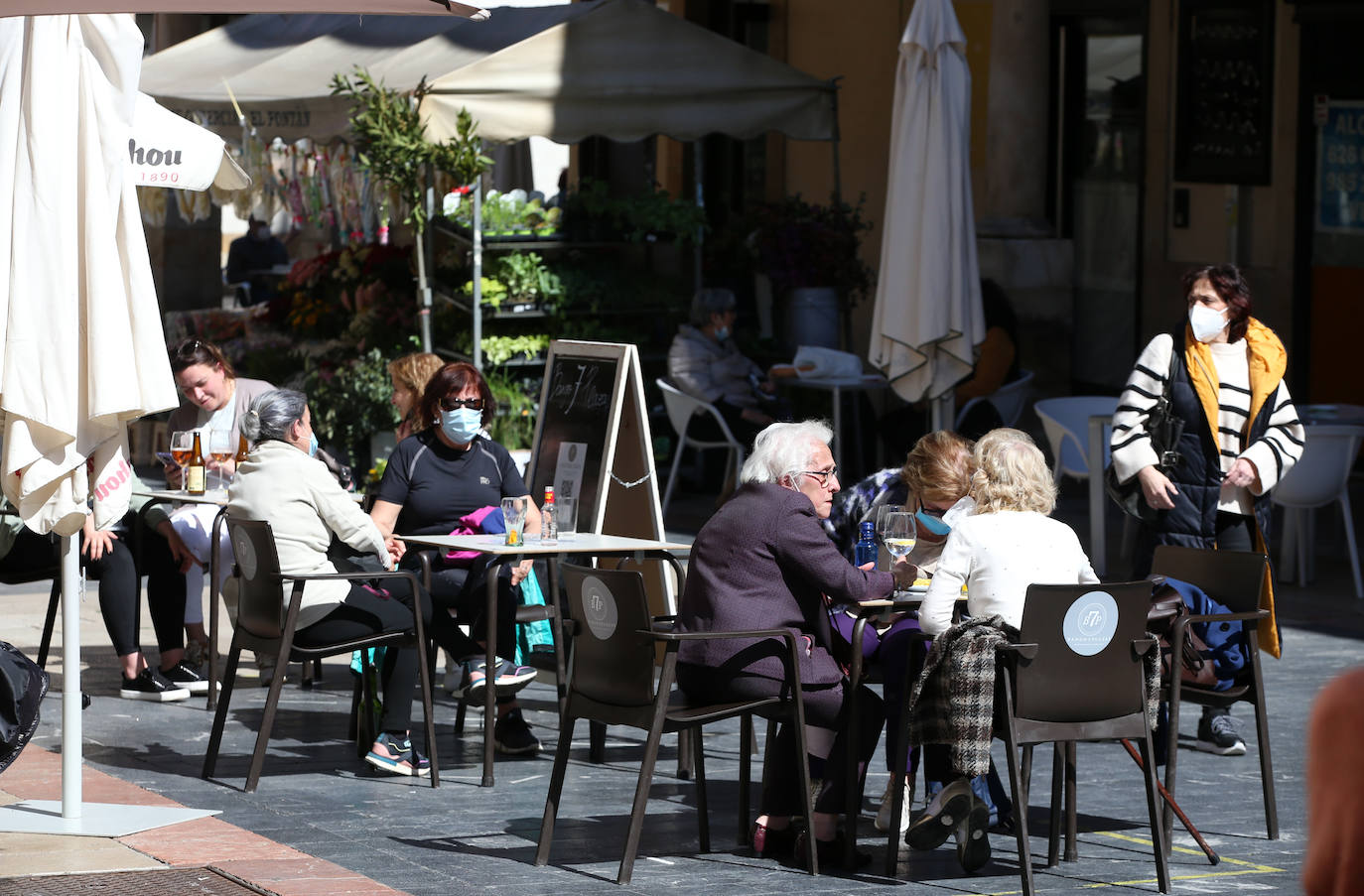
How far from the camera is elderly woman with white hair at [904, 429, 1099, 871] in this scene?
596cm

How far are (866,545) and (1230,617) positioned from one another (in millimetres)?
1211

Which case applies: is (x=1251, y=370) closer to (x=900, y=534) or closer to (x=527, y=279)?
(x=900, y=534)

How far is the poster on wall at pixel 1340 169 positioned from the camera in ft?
48.5

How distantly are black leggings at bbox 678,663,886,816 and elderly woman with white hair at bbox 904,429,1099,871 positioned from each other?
0.23 meters

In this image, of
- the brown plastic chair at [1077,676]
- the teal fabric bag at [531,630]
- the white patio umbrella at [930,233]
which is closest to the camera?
the brown plastic chair at [1077,676]

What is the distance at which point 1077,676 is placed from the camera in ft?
19.4

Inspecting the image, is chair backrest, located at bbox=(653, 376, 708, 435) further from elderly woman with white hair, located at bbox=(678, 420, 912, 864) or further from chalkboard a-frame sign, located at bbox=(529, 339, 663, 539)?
elderly woman with white hair, located at bbox=(678, 420, 912, 864)

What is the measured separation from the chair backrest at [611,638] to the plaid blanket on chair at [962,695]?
78 cm

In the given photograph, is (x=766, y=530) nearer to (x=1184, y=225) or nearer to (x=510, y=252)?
(x=510, y=252)

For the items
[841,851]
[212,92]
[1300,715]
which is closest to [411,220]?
[212,92]

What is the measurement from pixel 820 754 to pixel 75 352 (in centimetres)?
248

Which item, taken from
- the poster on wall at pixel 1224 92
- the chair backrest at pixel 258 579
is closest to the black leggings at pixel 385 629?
the chair backrest at pixel 258 579

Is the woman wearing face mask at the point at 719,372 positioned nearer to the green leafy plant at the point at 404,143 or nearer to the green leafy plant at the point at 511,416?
the green leafy plant at the point at 511,416

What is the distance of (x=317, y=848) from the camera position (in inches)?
246
